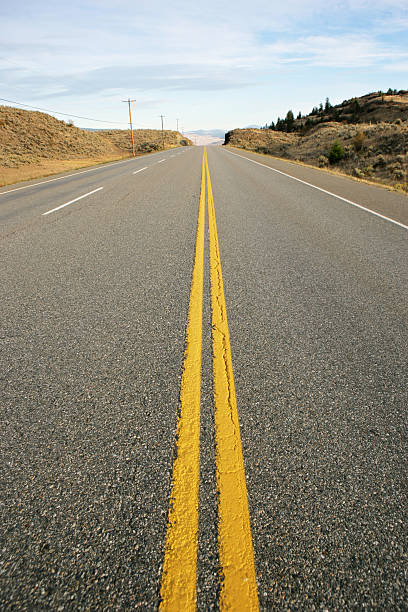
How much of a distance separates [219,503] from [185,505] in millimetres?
169

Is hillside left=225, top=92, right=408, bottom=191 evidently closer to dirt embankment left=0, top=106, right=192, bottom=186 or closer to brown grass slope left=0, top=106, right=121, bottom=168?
dirt embankment left=0, top=106, right=192, bottom=186

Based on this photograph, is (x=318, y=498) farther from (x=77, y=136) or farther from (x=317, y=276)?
(x=77, y=136)

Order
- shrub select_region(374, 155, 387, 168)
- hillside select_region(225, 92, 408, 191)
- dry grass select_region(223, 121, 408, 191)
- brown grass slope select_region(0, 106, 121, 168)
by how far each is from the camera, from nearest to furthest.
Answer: dry grass select_region(223, 121, 408, 191), hillside select_region(225, 92, 408, 191), shrub select_region(374, 155, 387, 168), brown grass slope select_region(0, 106, 121, 168)

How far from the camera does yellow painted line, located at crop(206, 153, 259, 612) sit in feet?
4.62

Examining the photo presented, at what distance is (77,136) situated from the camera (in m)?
46.9

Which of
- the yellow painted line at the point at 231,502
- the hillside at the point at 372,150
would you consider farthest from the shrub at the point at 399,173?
the yellow painted line at the point at 231,502

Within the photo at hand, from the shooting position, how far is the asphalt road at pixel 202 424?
1.47 m

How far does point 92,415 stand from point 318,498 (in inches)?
56.3

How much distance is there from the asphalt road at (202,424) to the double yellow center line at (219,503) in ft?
0.13

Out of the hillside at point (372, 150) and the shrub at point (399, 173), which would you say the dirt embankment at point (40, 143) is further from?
the shrub at point (399, 173)

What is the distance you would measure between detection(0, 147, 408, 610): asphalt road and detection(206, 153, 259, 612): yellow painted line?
0.13ft

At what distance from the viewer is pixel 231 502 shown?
68.4 inches

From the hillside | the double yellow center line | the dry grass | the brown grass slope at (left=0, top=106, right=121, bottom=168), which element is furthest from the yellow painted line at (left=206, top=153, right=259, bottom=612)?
the brown grass slope at (left=0, top=106, right=121, bottom=168)

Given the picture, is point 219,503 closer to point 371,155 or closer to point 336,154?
point 336,154
